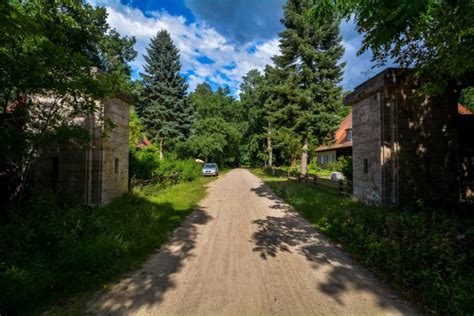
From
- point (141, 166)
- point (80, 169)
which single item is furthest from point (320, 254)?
point (141, 166)

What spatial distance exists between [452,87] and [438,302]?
30.6ft

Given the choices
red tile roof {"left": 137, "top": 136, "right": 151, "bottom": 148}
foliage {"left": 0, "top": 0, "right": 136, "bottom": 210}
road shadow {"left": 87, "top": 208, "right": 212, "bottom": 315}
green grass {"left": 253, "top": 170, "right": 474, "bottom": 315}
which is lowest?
road shadow {"left": 87, "top": 208, "right": 212, "bottom": 315}

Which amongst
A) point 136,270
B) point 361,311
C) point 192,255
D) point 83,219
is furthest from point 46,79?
point 361,311

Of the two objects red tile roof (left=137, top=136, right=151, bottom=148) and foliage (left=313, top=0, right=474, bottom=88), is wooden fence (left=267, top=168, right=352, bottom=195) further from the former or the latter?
red tile roof (left=137, top=136, right=151, bottom=148)

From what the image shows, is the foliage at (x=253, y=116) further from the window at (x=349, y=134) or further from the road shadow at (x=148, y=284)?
the road shadow at (x=148, y=284)

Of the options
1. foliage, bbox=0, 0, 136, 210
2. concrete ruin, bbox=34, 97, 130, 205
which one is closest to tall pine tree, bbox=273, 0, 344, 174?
concrete ruin, bbox=34, 97, 130, 205

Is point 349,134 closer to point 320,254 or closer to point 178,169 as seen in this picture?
point 178,169

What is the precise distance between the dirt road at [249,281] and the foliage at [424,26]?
4805 mm

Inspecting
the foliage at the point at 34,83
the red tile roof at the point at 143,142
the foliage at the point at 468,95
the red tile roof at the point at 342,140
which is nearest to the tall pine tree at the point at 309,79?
the red tile roof at the point at 342,140

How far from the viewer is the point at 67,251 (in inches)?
200

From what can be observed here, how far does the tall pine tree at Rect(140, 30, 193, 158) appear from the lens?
105 ft

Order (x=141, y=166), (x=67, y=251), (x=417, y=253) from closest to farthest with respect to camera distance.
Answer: (x=417, y=253) → (x=67, y=251) → (x=141, y=166)

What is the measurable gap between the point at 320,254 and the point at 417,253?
71.3 inches

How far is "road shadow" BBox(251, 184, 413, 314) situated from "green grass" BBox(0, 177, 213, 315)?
2.75m
